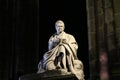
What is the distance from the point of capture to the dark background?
8.65 metres

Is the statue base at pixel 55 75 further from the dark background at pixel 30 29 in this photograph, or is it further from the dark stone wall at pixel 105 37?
the dark background at pixel 30 29

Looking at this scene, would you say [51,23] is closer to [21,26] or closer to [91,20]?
[21,26]

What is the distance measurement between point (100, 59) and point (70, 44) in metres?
0.61

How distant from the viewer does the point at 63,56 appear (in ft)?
21.9

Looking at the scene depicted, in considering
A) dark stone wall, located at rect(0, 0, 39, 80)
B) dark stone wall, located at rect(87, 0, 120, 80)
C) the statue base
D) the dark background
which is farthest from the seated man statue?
dark stone wall, located at rect(0, 0, 39, 80)

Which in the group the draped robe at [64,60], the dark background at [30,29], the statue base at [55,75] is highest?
the dark background at [30,29]

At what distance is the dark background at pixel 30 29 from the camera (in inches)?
341

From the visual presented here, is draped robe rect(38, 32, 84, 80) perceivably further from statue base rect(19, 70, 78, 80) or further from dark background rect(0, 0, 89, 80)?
dark background rect(0, 0, 89, 80)

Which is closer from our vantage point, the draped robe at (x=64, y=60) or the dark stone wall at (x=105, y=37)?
the draped robe at (x=64, y=60)

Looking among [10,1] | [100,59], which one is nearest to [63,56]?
[100,59]

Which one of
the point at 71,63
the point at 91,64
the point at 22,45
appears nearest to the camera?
the point at 71,63

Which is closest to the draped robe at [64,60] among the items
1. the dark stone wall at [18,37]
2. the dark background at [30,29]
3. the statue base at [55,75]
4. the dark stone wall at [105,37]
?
the statue base at [55,75]

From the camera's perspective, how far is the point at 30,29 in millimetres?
9039

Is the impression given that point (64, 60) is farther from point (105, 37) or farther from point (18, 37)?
point (18, 37)
